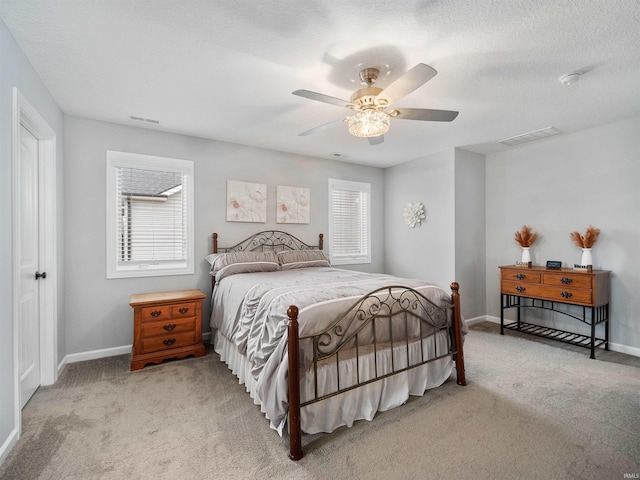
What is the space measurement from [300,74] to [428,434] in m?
2.84

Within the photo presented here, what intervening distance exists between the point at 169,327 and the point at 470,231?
14.2 ft

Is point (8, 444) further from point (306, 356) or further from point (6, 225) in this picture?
point (306, 356)

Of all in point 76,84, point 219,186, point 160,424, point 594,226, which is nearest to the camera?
point 160,424

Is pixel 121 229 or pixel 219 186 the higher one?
pixel 219 186

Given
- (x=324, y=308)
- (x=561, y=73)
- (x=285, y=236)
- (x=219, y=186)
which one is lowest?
(x=324, y=308)

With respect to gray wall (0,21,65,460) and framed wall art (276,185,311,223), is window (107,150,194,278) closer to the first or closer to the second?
framed wall art (276,185,311,223)

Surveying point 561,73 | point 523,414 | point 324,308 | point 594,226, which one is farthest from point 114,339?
point 594,226

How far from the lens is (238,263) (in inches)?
150

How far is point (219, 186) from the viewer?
14.0ft

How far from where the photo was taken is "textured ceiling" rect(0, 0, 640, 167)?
73.6 inches

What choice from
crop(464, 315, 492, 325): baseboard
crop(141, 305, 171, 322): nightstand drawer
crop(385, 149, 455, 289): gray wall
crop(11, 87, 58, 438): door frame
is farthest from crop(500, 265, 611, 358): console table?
crop(11, 87, 58, 438): door frame

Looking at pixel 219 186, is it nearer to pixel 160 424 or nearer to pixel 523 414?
pixel 160 424

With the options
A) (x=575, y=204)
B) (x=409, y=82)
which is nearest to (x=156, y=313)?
(x=409, y=82)

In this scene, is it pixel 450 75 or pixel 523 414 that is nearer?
pixel 523 414
